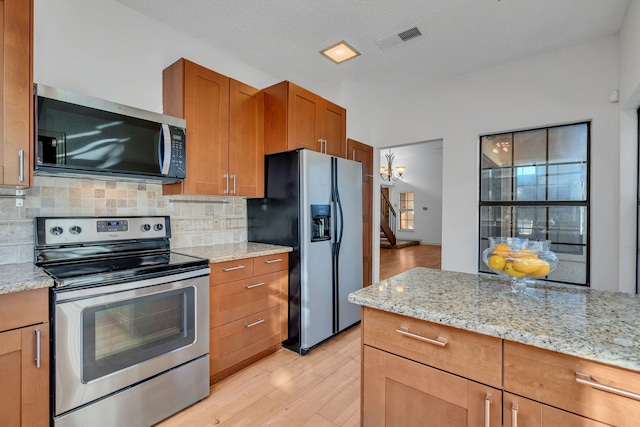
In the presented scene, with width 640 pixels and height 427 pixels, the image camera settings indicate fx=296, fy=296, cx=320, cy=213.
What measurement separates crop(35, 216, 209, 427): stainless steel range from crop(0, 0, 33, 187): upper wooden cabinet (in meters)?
0.44

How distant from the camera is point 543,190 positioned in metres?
3.09

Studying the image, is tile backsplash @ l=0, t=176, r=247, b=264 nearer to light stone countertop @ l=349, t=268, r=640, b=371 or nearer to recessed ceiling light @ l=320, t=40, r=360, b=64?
recessed ceiling light @ l=320, t=40, r=360, b=64

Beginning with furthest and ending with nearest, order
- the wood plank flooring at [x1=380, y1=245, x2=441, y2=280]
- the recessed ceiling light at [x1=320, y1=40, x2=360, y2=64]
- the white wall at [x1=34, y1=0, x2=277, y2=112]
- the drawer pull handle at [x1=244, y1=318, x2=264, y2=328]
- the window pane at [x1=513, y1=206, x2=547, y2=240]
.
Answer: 1. the wood plank flooring at [x1=380, y1=245, x2=441, y2=280]
2. the window pane at [x1=513, y1=206, x2=547, y2=240]
3. the recessed ceiling light at [x1=320, y1=40, x2=360, y2=64]
4. the drawer pull handle at [x1=244, y1=318, x2=264, y2=328]
5. the white wall at [x1=34, y1=0, x2=277, y2=112]

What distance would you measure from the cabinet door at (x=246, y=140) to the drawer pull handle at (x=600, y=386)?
93.5 inches

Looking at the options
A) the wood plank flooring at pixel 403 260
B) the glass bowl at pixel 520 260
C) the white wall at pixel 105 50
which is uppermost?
the white wall at pixel 105 50

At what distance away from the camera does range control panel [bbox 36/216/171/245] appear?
1.83 metres

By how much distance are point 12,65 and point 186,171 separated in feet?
3.35

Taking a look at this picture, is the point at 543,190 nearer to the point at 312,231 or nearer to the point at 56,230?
the point at 312,231

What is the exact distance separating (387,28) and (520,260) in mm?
2268

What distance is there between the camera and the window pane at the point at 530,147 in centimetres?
310

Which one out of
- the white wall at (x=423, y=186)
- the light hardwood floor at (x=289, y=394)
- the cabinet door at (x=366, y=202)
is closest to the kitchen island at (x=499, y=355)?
the light hardwood floor at (x=289, y=394)

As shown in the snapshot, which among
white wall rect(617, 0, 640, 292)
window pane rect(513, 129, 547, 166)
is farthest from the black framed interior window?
white wall rect(617, 0, 640, 292)

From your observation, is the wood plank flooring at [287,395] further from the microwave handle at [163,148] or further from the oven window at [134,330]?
the microwave handle at [163,148]

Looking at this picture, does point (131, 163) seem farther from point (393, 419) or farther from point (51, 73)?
point (393, 419)
